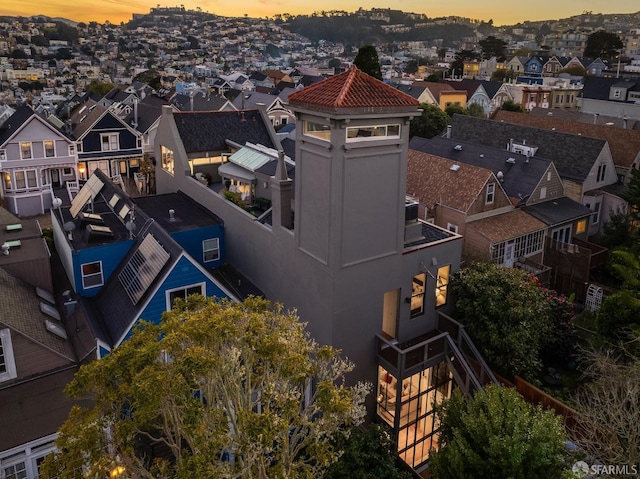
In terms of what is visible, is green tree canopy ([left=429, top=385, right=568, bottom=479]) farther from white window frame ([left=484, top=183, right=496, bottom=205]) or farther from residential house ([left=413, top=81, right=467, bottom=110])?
residential house ([left=413, top=81, right=467, bottom=110])

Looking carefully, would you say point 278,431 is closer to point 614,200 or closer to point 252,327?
point 252,327

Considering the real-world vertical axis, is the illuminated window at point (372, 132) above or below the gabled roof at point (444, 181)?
above

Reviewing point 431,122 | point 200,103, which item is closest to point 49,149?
point 200,103

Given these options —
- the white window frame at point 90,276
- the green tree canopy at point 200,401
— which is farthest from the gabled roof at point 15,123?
the green tree canopy at point 200,401

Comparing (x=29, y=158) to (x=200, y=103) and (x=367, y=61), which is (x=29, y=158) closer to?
(x=200, y=103)

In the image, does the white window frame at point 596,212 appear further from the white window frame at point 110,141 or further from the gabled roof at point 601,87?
the white window frame at point 110,141

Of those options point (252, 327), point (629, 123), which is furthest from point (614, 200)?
point (252, 327)

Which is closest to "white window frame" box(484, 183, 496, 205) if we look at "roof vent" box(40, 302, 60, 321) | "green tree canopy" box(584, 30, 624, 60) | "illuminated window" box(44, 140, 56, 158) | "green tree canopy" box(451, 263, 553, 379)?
"green tree canopy" box(451, 263, 553, 379)
